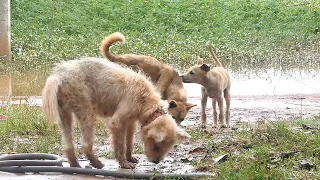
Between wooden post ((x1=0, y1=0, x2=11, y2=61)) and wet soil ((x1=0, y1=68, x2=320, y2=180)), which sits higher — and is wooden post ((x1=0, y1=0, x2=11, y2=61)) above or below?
above

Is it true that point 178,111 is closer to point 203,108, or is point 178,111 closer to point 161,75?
point 203,108

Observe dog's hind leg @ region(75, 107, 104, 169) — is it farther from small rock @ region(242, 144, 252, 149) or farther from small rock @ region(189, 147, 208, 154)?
small rock @ region(242, 144, 252, 149)

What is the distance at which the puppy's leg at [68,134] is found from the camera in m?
7.86

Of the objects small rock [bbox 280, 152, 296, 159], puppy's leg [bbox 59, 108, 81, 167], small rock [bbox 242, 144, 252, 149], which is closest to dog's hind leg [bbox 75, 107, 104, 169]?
puppy's leg [bbox 59, 108, 81, 167]

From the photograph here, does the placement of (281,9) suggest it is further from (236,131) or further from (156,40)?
(236,131)

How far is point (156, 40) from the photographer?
2406 centimetres

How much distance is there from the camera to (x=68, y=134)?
26.1ft

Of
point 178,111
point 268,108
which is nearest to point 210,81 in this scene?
point 178,111

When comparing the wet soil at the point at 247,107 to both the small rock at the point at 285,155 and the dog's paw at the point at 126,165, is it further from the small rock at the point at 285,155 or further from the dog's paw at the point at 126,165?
the small rock at the point at 285,155

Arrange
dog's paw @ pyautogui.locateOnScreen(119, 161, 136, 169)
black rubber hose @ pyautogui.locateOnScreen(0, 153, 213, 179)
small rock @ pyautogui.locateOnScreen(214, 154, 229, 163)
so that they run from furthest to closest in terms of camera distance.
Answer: dog's paw @ pyautogui.locateOnScreen(119, 161, 136, 169) → small rock @ pyautogui.locateOnScreen(214, 154, 229, 163) → black rubber hose @ pyautogui.locateOnScreen(0, 153, 213, 179)

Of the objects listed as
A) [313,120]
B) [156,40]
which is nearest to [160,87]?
[313,120]

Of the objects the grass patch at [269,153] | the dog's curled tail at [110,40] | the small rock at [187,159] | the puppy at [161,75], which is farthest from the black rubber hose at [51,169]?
the puppy at [161,75]

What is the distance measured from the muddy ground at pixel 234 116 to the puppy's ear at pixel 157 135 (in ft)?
1.10

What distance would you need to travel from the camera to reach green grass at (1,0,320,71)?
21266 mm
